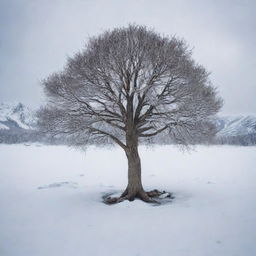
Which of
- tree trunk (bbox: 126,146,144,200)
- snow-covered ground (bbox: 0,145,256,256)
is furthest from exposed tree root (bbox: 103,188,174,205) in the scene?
snow-covered ground (bbox: 0,145,256,256)

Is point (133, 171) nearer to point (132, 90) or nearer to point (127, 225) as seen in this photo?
point (127, 225)

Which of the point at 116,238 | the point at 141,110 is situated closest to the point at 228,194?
the point at 141,110

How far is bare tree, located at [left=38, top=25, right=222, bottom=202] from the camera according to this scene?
441 inches

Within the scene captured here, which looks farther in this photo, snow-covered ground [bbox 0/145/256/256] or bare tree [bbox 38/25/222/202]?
bare tree [bbox 38/25/222/202]

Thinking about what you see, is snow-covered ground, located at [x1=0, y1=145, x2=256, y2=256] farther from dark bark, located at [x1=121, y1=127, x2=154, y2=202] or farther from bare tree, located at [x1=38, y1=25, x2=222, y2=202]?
bare tree, located at [x1=38, y1=25, x2=222, y2=202]

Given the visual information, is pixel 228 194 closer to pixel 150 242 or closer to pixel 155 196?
Result: pixel 155 196

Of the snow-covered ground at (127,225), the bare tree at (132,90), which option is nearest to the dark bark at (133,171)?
the bare tree at (132,90)

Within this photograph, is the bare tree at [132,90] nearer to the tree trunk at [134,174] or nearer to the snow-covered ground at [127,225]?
the tree trunk at [134,174]

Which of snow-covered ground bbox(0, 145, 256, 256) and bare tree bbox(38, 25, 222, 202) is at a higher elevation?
bare tree bbox(38, 25, 222, 202)

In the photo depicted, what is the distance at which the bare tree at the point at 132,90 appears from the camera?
11.2m

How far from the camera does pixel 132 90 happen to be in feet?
38.8

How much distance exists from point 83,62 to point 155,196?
31.0 feet

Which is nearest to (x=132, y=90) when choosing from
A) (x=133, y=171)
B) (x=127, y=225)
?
(x=133, y=171)

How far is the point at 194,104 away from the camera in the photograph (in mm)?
11211
